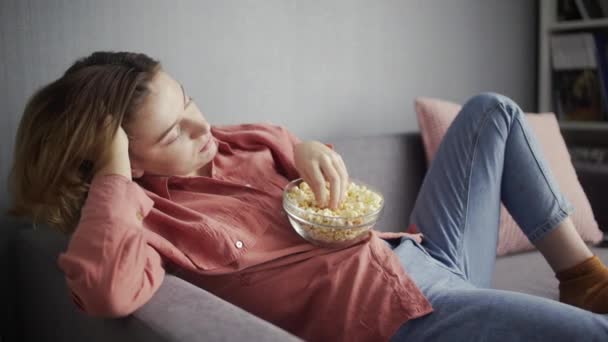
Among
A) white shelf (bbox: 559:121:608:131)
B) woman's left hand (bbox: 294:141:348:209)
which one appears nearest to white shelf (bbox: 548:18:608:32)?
white shelf (bbox: 559:121:608:131)

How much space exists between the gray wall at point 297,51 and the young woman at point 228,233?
0.23m

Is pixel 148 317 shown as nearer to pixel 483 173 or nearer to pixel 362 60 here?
pixel 483 173

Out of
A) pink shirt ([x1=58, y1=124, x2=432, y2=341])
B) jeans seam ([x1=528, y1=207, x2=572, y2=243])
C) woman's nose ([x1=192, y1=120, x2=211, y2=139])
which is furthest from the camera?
jeans seam ([x1=528, y1=207, x2=572, y2=243])

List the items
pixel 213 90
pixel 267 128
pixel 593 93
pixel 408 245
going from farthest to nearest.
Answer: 1. pixel 593 93
2. pixel 213 90
3. pixel 267 128
4. pixel 408 245

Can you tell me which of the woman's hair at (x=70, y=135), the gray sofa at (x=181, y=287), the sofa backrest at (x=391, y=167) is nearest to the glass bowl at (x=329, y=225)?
the gray sofa at (x=181, y=287)

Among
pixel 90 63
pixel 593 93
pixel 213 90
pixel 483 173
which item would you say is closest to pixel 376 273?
pixel 483 173

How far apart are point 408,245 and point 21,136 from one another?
703 mm

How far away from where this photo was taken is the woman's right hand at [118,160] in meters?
0.82

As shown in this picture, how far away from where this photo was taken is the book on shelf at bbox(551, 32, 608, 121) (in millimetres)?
2037

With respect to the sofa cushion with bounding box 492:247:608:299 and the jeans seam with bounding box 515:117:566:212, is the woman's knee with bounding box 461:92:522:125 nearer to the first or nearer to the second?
the jeans seam with bounding box 515:117:566:212

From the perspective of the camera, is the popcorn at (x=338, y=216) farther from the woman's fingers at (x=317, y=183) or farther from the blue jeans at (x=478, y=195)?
the blue jeans at (x=478, y=195)

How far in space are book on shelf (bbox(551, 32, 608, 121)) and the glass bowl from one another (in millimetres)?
1607

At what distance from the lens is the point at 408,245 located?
1.04m

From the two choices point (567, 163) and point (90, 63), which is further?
point (567, 163)
